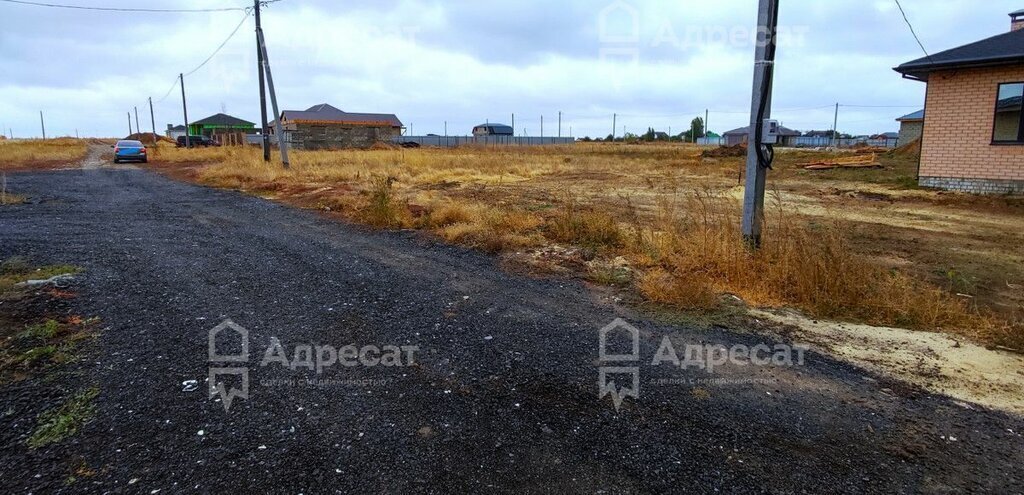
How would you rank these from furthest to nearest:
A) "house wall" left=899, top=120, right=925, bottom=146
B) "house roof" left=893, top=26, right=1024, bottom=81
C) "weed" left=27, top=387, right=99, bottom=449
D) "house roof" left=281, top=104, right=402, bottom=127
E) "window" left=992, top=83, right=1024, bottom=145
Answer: "house roof" left=281, top=104, right=402, bottom=127 < "house wall" left=899, top=120, right=925, bottom=146 < "window" left=992, top=83, right=1024, bottom=145 < "house roof" left=893, top=26, right=1024, bottom=81 < "weed" left=27, top=387, right=99, bottom=449

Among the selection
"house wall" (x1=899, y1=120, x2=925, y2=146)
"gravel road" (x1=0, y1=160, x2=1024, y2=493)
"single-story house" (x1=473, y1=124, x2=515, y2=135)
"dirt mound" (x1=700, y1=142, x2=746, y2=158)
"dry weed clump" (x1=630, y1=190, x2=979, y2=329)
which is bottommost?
"gravel road" (x1=0, y1=160, x2=1024, y2=493)

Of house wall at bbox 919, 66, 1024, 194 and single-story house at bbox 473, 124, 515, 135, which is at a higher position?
single-story house at bbox 473, 124, 515, 135

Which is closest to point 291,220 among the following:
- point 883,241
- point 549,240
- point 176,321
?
point 549,240

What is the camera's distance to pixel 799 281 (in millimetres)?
5262

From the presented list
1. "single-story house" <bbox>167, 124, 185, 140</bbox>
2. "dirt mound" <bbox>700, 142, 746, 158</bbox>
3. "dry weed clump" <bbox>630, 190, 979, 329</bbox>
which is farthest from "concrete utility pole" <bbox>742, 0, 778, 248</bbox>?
"single-story house" <bbox>167, 124, 185, 140</bbox>

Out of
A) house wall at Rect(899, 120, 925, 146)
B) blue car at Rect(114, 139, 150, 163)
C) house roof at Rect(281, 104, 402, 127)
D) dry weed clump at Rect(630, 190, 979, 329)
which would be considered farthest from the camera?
house roof at Rect(281, 104, 402, 127)

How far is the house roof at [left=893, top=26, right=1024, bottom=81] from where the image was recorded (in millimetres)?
12656

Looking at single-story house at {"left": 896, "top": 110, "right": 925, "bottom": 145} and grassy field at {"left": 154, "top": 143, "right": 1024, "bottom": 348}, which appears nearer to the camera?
grassy field at {"left": 154, "top": 143, "right": 1024, "bottom": 348}

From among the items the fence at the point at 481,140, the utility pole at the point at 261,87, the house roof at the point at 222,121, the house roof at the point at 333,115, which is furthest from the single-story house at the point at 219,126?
the utility pole at the point at 261,87

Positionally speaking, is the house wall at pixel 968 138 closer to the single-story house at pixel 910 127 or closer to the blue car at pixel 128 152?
the single-story house at pixel 910 127

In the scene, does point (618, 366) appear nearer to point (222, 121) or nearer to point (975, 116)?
point (975, 116)

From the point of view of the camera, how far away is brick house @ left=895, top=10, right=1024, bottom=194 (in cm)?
1293

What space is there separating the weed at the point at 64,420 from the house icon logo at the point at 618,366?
281cm

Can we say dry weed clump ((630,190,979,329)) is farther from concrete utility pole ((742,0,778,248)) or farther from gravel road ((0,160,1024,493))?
gravel road ((0,160,1024,493))
